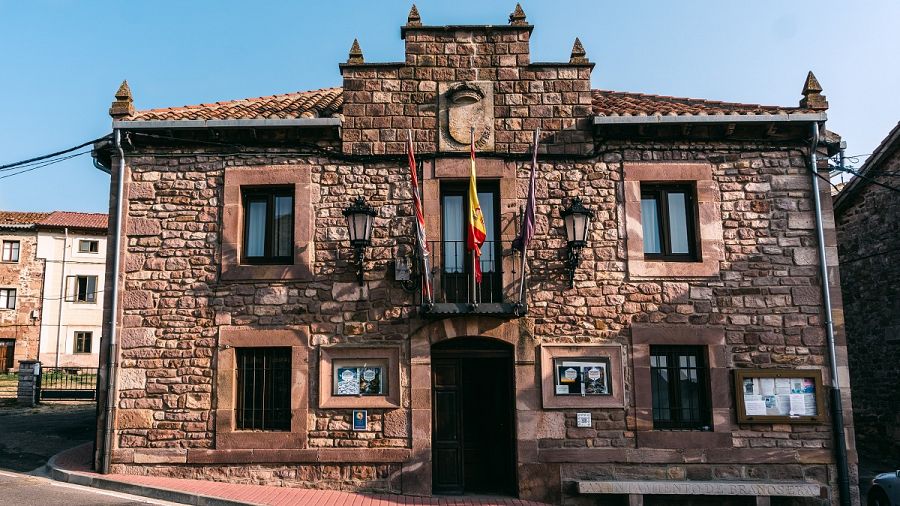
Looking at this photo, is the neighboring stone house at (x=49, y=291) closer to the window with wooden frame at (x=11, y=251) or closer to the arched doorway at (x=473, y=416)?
the window with wooden frame at (x=11, y=251)

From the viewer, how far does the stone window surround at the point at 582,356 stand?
955 centimetres

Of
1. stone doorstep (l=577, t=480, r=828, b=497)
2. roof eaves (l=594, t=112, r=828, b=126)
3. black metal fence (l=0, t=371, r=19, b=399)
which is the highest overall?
roof eaves (l=594, t=112, r=828, b=126)

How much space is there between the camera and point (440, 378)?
389 inches

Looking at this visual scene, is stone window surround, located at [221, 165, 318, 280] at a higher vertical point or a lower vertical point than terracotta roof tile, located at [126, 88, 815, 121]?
lower

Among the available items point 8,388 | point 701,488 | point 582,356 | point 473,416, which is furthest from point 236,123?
point 8,388

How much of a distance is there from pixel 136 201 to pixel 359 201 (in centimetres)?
360

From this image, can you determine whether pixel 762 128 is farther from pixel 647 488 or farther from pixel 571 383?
pixel 647 488

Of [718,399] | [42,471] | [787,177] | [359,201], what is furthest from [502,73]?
[42,471]

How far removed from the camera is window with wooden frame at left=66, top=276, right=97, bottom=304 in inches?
1294

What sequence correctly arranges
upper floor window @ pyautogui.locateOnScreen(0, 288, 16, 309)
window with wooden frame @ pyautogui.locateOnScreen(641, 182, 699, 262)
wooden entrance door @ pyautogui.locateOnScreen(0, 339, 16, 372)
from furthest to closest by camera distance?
upper floor window @ pyautogui.locateOnScreen(0, 288, 16, 309), wooden entrance door @ pyautogui.locateOnScreen(0, 339, 16, 372), window with wooden frame @ pyautogui.locateOnScreen(641, 182, 699, 262)

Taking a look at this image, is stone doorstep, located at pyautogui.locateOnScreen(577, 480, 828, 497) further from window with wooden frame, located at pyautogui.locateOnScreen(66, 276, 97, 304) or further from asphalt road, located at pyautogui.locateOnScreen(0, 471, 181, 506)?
window with wooden frame, located at pyautogui.locateOnScreen(66, 276, 97, 304)

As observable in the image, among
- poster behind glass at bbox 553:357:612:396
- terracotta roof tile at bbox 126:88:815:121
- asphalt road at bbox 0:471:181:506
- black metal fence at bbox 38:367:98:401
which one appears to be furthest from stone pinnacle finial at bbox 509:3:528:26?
black metal fence at bbox 38:367:98:401

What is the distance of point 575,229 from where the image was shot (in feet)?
31.2

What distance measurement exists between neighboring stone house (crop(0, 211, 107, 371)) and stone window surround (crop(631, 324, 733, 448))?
31.4 m
